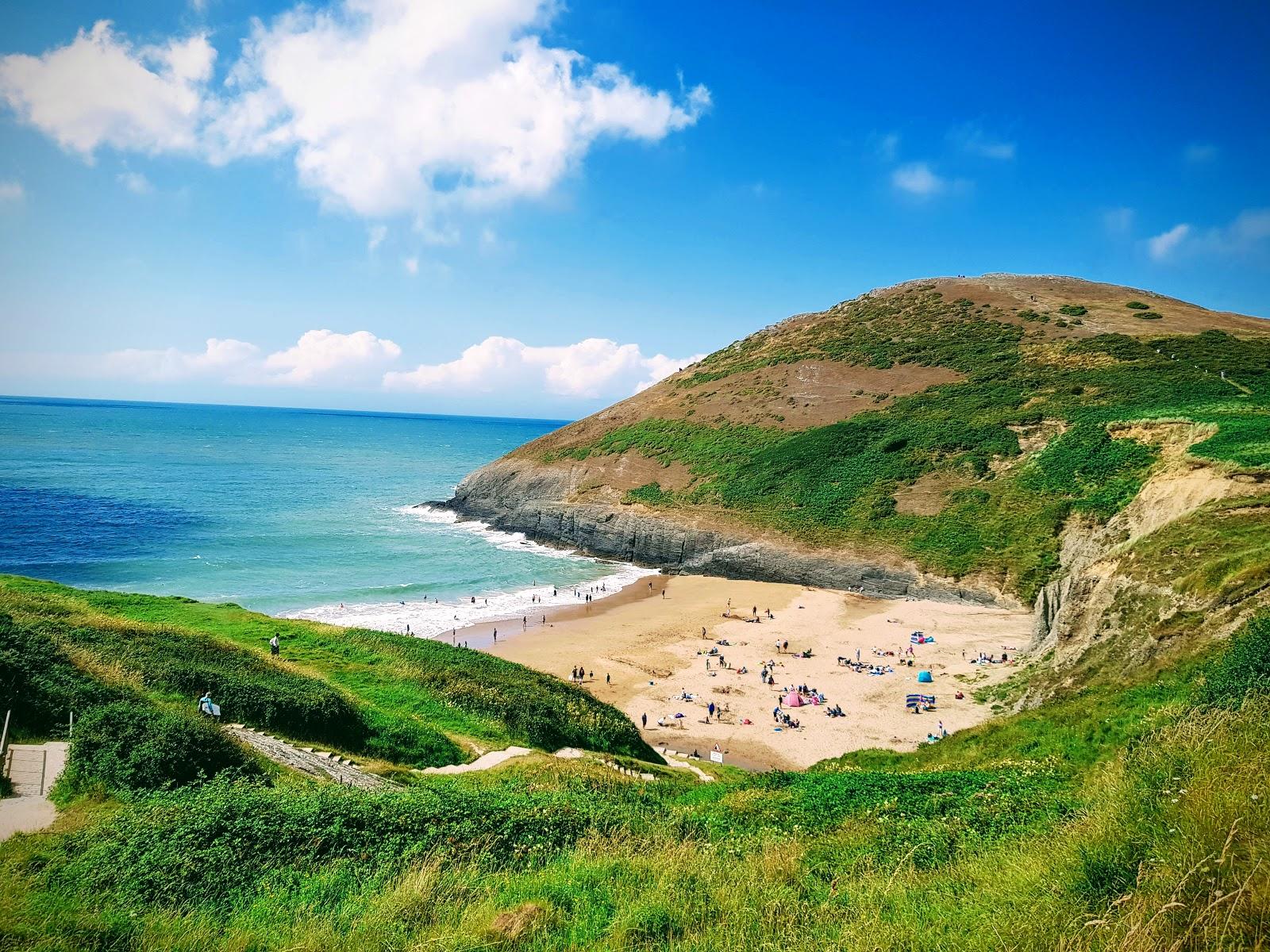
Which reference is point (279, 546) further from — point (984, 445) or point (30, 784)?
point (984, 445)

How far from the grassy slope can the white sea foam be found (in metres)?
9.09

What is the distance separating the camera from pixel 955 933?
535 cm

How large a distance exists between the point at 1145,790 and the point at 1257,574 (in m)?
12.6

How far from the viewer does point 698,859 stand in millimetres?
8055

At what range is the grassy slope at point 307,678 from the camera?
1600cm

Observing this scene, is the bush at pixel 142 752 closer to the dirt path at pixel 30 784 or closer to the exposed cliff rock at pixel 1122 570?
the dirt path at pixel 30 784

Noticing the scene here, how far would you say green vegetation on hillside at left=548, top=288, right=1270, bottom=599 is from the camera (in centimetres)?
4359

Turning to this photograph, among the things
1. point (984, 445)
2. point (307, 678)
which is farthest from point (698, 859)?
point (984, 445)

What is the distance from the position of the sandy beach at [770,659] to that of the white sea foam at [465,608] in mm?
2396

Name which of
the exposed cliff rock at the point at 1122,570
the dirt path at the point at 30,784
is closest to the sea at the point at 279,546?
the dirt path at the point at 30,784

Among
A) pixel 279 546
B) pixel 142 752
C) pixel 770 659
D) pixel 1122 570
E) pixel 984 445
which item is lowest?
pixel 770 659

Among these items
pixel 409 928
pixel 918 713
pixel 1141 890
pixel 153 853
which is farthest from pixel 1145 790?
pixel 918 713

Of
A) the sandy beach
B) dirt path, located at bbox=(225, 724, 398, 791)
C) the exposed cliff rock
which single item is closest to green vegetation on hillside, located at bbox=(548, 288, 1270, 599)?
the exposed cliff rock

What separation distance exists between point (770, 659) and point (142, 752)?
31.2m
